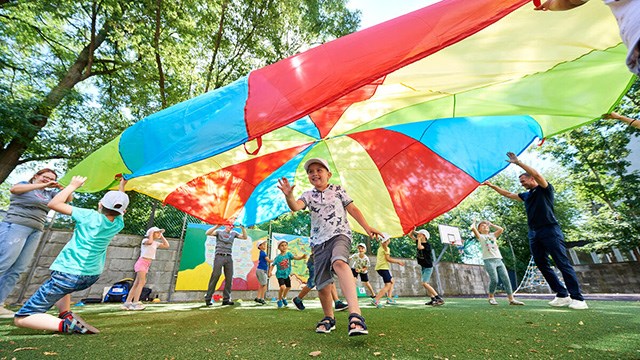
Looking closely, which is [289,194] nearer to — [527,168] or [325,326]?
[325,326]

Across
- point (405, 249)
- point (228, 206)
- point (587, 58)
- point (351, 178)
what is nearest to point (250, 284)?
point (228, 206)

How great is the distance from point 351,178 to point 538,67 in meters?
2.72

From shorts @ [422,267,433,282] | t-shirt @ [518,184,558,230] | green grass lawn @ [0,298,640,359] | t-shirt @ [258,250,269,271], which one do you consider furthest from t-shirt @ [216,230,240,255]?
t-shirt @ [518,184,558,230]

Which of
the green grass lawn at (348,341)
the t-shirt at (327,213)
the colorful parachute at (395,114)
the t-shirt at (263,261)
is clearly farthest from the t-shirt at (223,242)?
the t-shirt at (327,213)

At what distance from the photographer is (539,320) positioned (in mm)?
2959

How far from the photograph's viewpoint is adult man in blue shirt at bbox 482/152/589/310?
3725 millimetres

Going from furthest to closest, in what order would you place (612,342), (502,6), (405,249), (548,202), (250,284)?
(405,249)
(250,284)
(548,202)
(612,342)
(502,6)

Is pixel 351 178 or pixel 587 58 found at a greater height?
pixel 587 58

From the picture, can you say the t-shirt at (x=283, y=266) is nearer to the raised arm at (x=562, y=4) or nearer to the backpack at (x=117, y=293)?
the backpack at (x=117, y=293)

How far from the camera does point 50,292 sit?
2330 millimetres

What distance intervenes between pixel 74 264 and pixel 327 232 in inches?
87.3

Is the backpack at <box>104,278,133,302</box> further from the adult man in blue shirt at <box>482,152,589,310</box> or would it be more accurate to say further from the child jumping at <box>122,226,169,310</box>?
the adult man in blue shirt at <box>482,152,589,310</box>

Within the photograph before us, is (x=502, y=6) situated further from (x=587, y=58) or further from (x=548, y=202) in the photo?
(x=548, y=202)

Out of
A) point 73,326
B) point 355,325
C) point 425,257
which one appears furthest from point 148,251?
point 425,257
